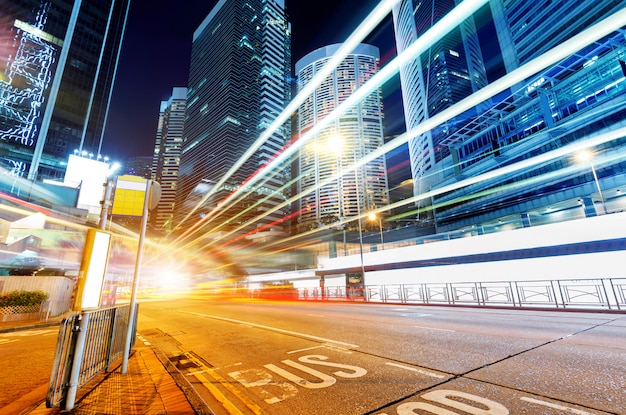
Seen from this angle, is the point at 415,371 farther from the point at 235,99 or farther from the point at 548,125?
the point at 235,99

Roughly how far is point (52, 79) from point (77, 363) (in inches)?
4270

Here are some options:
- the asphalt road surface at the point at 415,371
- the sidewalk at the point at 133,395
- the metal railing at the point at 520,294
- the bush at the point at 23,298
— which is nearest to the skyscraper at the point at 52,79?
the bush at the point at 23,298

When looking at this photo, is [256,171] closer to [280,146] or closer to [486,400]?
[280,146]

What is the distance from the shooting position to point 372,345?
669 cm

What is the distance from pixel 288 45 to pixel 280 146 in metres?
78.5

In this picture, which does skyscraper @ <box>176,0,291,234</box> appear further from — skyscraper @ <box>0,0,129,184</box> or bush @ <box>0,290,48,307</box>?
bush @ <box>0,290,48,307</box>

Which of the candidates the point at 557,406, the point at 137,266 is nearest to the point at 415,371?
the point at 557,406

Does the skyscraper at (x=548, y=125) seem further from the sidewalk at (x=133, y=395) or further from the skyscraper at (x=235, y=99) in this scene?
the skyscraper at (x=235, y=99)

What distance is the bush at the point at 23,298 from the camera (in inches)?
602

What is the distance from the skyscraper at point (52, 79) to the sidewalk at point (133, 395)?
72.7 metres

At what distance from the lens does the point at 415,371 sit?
4.66 m

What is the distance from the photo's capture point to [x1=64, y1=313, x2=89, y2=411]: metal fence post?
145 inches

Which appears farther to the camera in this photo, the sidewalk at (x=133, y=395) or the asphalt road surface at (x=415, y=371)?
the sidewalk at (x=133, y=395)

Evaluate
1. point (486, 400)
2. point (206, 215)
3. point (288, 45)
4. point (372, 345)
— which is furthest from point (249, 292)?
point (288, 45)
